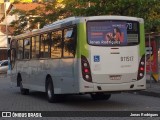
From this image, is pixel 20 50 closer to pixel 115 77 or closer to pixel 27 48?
pixel 27 48

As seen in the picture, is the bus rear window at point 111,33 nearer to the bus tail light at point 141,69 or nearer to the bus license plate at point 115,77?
the bus tail light at point 141,69

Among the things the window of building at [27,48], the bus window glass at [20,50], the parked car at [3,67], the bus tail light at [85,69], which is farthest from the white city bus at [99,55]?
the parked car at [3,67]

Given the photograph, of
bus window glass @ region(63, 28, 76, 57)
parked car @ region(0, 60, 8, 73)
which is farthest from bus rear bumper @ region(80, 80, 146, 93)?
parked car @ region(0, 60, 8, 73)

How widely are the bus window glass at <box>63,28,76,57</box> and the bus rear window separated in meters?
0.65

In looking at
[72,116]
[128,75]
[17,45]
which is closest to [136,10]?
[17,45]

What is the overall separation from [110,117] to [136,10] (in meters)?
13.0

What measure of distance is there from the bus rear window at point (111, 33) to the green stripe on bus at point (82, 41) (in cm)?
18

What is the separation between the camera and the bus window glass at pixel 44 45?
58.5 feet

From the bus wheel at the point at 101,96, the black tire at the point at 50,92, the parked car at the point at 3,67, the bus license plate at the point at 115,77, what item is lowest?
the parked car at the point at 3,67

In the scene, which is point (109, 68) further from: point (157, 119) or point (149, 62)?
point (149, 62)

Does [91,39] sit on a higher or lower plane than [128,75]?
higher

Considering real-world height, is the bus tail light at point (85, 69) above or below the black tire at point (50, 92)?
above

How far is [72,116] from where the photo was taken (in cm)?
1312

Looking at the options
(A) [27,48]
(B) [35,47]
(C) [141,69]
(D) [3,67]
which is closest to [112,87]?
(C) [141,69]
